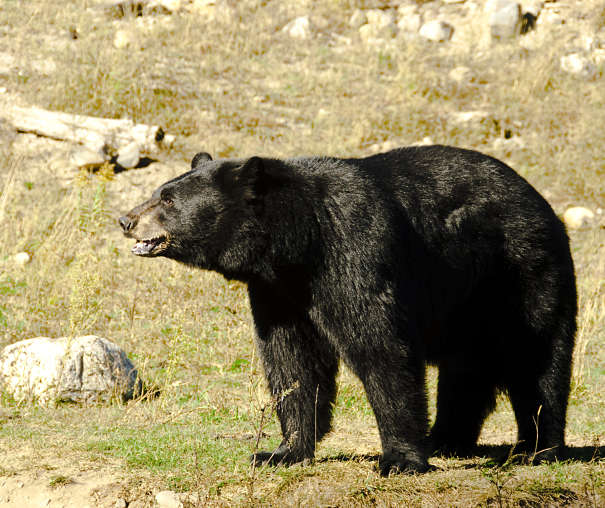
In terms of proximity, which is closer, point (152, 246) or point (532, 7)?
point (152, 246)

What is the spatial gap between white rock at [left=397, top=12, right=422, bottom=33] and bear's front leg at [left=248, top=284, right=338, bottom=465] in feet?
41.6

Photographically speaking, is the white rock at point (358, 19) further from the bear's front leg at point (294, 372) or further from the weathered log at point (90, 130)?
the bear's front leg at point (294, 372)

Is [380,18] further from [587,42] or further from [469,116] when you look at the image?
[469,116]

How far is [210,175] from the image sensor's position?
14.7 feet

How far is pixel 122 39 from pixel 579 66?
8.20 m

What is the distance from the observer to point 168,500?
13.5 ft

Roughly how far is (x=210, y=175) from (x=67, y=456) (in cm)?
195

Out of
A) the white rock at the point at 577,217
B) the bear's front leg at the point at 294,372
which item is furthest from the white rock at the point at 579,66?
the bear's front leg at the point at 294,372

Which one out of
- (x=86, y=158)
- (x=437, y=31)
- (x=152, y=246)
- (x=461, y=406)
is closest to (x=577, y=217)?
(x=461, y=406)

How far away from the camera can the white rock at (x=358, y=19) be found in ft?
53.3

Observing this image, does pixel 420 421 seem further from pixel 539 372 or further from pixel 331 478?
pixel 539 372

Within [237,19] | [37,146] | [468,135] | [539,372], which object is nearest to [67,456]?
[539,372]

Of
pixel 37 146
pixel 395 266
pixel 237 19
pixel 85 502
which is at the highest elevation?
pixel 237 19

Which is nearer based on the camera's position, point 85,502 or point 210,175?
point 85,502
